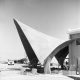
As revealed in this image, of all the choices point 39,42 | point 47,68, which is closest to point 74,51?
point 47,68

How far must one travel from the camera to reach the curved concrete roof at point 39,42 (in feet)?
68.4

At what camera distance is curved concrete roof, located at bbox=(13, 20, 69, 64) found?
68.4 feet

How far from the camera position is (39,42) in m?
21.8

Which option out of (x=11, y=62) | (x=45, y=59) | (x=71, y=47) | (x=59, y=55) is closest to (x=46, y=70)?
(x=45, y=59)

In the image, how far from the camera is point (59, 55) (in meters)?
28.4

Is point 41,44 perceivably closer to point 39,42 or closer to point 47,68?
point 39,42

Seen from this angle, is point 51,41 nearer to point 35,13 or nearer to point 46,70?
point 46,70

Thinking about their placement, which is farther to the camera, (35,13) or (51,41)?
(51,41)

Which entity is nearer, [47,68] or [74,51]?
[47,68]

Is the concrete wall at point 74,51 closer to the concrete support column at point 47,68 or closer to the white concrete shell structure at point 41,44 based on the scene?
the white concrete shell structure at point 41,44

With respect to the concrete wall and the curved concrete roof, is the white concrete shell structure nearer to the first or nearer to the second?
the curved concrete roof

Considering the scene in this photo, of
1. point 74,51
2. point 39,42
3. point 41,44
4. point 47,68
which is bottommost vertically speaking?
point 47,68

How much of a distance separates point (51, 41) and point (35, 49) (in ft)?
10.4

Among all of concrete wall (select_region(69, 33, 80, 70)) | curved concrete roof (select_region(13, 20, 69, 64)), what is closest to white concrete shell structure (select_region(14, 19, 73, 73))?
curved concrete roof (select_region(13, 20, 69, 64))
